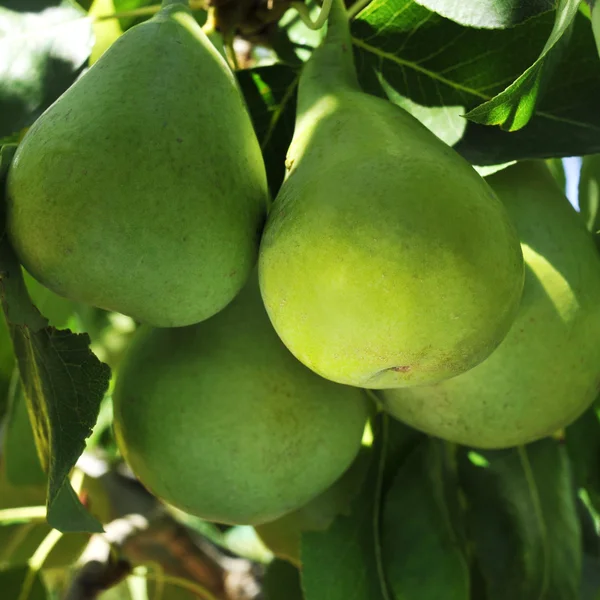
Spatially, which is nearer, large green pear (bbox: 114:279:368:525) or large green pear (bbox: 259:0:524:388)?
large green pear (bbox: 259:0:524:388)

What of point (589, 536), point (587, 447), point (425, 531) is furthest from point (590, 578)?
point (425, 531)

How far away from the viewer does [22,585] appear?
48.6 inches

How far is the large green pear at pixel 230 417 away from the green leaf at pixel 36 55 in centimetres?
27

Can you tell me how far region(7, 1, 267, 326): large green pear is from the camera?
62 cm

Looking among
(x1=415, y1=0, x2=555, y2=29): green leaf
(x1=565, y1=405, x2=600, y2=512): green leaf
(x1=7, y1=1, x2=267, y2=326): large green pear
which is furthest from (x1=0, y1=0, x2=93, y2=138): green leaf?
(x1=565, y1=405, x2=600, y2=512): green leaf

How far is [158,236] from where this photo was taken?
0.63 metres

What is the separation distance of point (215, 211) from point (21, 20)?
39cm

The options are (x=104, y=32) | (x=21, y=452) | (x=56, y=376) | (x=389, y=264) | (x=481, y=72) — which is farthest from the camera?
(x=21, y=452)

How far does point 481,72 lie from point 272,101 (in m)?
0.23

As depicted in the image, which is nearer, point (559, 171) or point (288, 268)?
point (288, 268)

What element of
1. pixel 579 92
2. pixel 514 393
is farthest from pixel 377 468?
pixel 579 92

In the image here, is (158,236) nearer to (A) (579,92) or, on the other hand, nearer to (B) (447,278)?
(B) (447,278)

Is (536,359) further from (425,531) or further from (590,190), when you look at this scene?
(590,190)

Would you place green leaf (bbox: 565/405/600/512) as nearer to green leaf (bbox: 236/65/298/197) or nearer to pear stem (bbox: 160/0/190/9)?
green leaf (bbox: 236/65/298/197)
